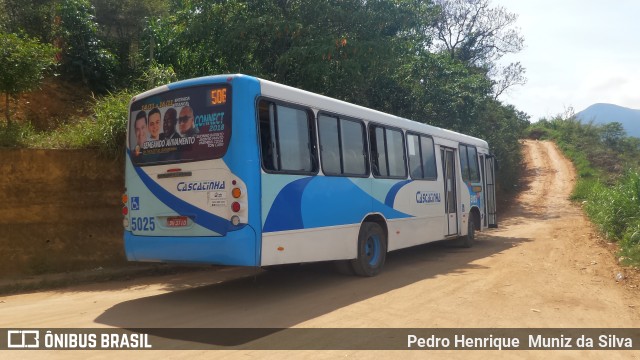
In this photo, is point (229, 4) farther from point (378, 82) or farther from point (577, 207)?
point (577, 207)

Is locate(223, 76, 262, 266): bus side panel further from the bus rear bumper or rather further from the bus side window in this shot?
the bus side window

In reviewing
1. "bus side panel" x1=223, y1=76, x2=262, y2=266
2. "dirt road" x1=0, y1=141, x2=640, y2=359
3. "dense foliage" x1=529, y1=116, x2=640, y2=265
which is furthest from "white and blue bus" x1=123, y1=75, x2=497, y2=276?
"dense foliage" x1=529, y1=116, x2=640, y2=265

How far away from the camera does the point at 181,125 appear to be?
7.35 m

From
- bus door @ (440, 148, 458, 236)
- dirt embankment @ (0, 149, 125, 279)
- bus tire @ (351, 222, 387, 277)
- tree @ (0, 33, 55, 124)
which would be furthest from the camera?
bus door @ (440, 148, 458, 236)

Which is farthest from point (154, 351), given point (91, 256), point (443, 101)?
point (443, 101)

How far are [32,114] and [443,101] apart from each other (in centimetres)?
1315

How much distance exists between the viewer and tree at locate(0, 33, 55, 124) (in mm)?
10086

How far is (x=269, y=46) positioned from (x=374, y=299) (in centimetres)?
831

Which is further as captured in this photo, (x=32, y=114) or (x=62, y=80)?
(x=62, y=80)

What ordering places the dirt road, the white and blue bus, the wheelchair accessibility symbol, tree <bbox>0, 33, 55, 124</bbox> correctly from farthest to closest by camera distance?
1. tree <bbox>0, 33, 55, 124</bbox>
2. the wheelchair accessibility symbol
3. the white and blue bus
4. the dirt road

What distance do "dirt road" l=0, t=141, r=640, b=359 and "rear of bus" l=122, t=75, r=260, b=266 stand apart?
0.82 metres

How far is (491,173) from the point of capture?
1617cm

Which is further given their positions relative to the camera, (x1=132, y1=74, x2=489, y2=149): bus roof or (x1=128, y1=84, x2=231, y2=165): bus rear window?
(x1=132, y1=74, x2=489, y2=149): bus roof

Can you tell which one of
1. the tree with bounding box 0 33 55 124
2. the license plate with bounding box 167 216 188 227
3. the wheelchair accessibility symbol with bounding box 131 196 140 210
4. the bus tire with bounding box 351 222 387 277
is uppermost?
the tree with bounding box 0 33 55 124
